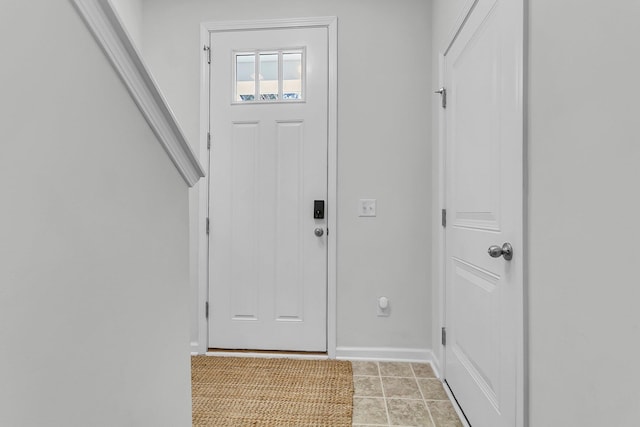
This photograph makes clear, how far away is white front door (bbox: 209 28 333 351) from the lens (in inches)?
96.1

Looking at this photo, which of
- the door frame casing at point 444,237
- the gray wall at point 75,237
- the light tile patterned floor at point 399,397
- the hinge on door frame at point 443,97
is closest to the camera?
the gray wall at point 75,237

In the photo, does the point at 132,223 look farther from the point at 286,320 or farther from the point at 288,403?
the point at 286,320

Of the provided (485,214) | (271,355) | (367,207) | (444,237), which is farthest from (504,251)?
(271,355)

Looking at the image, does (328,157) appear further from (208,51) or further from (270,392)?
(270,392)

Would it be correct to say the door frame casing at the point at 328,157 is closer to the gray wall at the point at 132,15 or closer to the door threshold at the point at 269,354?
the door threshold at the point at 269,354

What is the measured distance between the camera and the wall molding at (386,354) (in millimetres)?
2373

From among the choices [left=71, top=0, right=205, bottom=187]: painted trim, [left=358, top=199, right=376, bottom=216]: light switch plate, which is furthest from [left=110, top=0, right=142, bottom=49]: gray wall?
[left=71, top=0, right=205, bottom=187]: painted trim

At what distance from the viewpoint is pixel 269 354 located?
243 centimetres

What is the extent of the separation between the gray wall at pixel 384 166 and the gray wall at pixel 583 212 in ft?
4.38

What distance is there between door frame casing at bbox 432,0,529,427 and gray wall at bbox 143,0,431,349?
178 mm

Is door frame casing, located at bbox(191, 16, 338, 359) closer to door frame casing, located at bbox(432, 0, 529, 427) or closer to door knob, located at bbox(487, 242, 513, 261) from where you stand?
door frame casing, located at bbox(432, 0, 529, 427)

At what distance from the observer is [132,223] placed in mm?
755

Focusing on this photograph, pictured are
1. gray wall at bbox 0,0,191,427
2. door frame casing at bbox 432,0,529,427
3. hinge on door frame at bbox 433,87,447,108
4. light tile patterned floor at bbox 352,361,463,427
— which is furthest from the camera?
hinge on door frame at bbox 433,87,447,108

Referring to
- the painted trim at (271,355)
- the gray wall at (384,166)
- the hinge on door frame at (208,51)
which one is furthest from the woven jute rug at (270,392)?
the hinge on door frame at (208,51)
